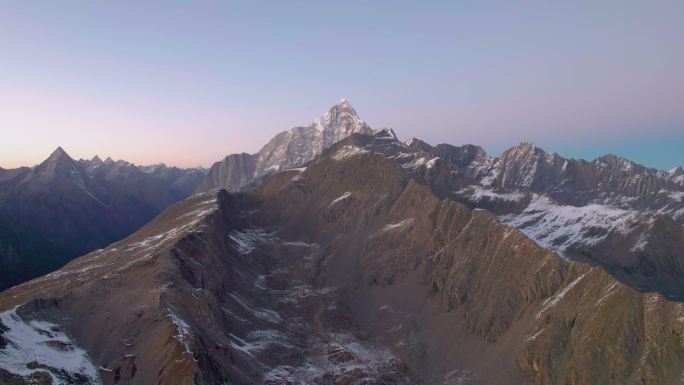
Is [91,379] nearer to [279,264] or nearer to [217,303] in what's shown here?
[217,303]

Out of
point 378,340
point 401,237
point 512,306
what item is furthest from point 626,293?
point 401,237

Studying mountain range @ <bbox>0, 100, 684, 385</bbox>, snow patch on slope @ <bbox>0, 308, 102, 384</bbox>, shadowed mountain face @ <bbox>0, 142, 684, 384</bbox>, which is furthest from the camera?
mountain range @ <bbox>0, 100, 684, 385</bbox>

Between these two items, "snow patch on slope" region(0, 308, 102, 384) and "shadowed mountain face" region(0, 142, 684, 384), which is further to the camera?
"shadowed mountain face" region(0, 142, 684, 384)

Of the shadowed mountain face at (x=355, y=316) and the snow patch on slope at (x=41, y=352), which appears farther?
the shadowed mountain face at (x=355, y=316)

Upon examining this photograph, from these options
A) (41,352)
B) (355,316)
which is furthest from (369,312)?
(41,352)

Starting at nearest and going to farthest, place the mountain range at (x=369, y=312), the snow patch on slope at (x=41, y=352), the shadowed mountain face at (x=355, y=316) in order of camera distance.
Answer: the snow patch on slope at (x=41, y=352)
the shadowed mountain face at (x=355, y=316)
the mountain range at (x=369, y=312)

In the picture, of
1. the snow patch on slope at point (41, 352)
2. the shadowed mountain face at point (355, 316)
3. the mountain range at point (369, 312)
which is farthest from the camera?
the mountain range at point (369, 312)

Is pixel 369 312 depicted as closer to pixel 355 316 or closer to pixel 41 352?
pixel 355 316

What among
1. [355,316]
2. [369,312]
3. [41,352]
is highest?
[41,352]

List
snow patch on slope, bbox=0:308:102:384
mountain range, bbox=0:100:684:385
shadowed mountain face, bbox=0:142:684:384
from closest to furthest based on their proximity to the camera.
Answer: snow patch on slope, bbox=0:308:102:384, shadowed mountain face, bbox=0:142:684:384, mountain range, bbox=0:100:684:385
